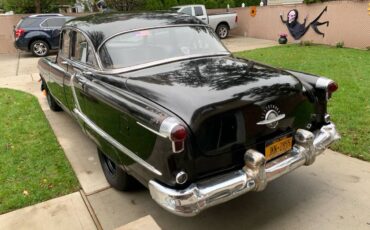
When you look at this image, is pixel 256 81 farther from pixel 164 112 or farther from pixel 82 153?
pixel 82 153

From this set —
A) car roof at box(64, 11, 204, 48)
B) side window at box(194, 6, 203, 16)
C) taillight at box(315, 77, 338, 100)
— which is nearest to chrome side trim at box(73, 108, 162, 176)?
car roof at box(64, 11, 204, 48)

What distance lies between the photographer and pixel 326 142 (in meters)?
3.33

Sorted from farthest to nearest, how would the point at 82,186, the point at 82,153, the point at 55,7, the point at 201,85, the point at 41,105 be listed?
the point at 55,7
the point at 41,105
the point at 82,153
the point at 82,186
the point at 201,85

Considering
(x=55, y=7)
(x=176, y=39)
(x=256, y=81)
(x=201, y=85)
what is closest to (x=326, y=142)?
(x=256, y=81)

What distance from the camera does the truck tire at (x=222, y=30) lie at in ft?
54.5

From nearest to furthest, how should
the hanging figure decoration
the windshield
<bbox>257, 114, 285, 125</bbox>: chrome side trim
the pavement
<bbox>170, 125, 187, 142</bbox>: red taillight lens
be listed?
<bbox>170, 125, 187, 142</bbox>: red taillight lens → <bbox>257, 114, 285, 125</bbox>: chrome side trim → the pavement → the windshield → the hanging figure decoration

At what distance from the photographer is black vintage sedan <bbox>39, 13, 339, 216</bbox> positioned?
8.50 feet

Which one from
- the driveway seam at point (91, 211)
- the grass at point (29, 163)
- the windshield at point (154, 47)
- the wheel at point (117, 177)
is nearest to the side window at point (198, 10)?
the grass at point (29, 163)

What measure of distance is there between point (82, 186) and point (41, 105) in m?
3.78

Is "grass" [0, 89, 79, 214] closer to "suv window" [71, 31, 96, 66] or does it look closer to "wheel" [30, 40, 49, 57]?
"suv window" [71, 31, 96, 66]

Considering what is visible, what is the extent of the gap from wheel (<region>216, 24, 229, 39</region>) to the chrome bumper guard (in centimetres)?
1399

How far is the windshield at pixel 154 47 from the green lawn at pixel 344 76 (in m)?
2.03

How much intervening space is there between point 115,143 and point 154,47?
1.21 meters

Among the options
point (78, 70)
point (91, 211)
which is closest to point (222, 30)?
point (78, 70)
